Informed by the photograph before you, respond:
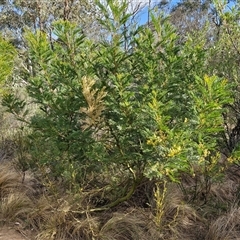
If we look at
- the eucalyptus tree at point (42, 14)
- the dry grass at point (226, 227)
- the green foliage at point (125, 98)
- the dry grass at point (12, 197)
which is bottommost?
the dry grass at point (226, 227)

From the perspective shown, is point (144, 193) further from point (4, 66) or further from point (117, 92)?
point (4, 66)

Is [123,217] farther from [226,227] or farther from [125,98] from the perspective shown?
[125,98]

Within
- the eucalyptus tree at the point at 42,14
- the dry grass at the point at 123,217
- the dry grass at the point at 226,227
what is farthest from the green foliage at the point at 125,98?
the eucalyptus tree at the point at 42,14

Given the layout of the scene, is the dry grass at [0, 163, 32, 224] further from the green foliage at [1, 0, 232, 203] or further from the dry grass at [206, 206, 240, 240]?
the dry grass at [206, 206, 240, 240]

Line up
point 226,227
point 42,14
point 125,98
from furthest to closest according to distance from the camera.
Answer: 1. point 42,14
2. point 226,227
3. point 125,98

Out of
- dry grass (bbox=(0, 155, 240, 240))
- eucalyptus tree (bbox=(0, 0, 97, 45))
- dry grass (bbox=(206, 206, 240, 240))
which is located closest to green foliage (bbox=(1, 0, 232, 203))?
dry grass (bbox=(0, 155, 240, 240))

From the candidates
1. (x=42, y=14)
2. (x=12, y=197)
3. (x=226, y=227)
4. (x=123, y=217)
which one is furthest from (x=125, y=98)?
(x=42, y=14)

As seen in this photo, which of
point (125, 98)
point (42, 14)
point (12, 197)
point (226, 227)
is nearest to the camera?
point (125, 98)

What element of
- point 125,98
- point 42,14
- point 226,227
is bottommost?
point 226,227

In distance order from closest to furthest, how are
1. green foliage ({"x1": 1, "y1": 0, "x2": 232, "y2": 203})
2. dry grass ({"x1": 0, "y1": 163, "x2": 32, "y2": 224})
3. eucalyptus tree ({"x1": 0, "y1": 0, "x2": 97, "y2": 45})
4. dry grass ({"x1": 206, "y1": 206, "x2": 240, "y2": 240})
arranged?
green foliage ({"x1": 1, "y1": 0, "x2": 232, "y2": 203})
dry grass ({"x1": 206, "y1": 206, "x2": 240, "y2": 240})
dry grass ({"x1": 0, "y1": 163, "x2": 32, "y2": 224})
eucalyptus tree ({"x1": 0, "y1": 0, "x2": 97, "y2": 45})

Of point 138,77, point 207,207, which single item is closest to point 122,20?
point 138,77

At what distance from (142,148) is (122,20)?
99cm

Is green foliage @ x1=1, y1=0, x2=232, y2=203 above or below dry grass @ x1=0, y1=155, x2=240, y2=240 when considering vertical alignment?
above

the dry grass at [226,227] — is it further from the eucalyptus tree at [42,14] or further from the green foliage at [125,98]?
the eucalyptus tree at [42,14]
